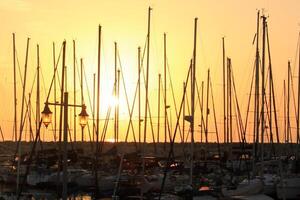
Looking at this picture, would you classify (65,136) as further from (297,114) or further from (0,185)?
(297,114)

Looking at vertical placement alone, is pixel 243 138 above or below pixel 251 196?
above

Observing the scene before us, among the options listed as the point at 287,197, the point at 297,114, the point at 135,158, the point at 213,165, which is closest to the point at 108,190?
the point at 135,158

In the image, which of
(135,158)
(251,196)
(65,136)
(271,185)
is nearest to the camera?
(65,136)

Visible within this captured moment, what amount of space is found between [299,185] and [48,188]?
17.3 meters

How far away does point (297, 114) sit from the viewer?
50375 millimetres

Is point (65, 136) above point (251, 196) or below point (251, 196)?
above

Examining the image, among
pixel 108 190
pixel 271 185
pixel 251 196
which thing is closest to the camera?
pixel 251 196

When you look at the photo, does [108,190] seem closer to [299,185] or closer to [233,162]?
[299,185]

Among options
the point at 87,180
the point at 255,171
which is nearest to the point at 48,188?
the point at 87,180

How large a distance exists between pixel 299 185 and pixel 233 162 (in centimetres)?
1892

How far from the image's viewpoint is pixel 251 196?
30031mm

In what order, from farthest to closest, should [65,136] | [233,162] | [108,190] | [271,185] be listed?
[233,162] < [108,190] < [271,185] < [65,136]

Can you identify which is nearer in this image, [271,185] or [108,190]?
[271,185]

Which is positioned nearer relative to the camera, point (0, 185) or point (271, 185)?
point (271, 185)
